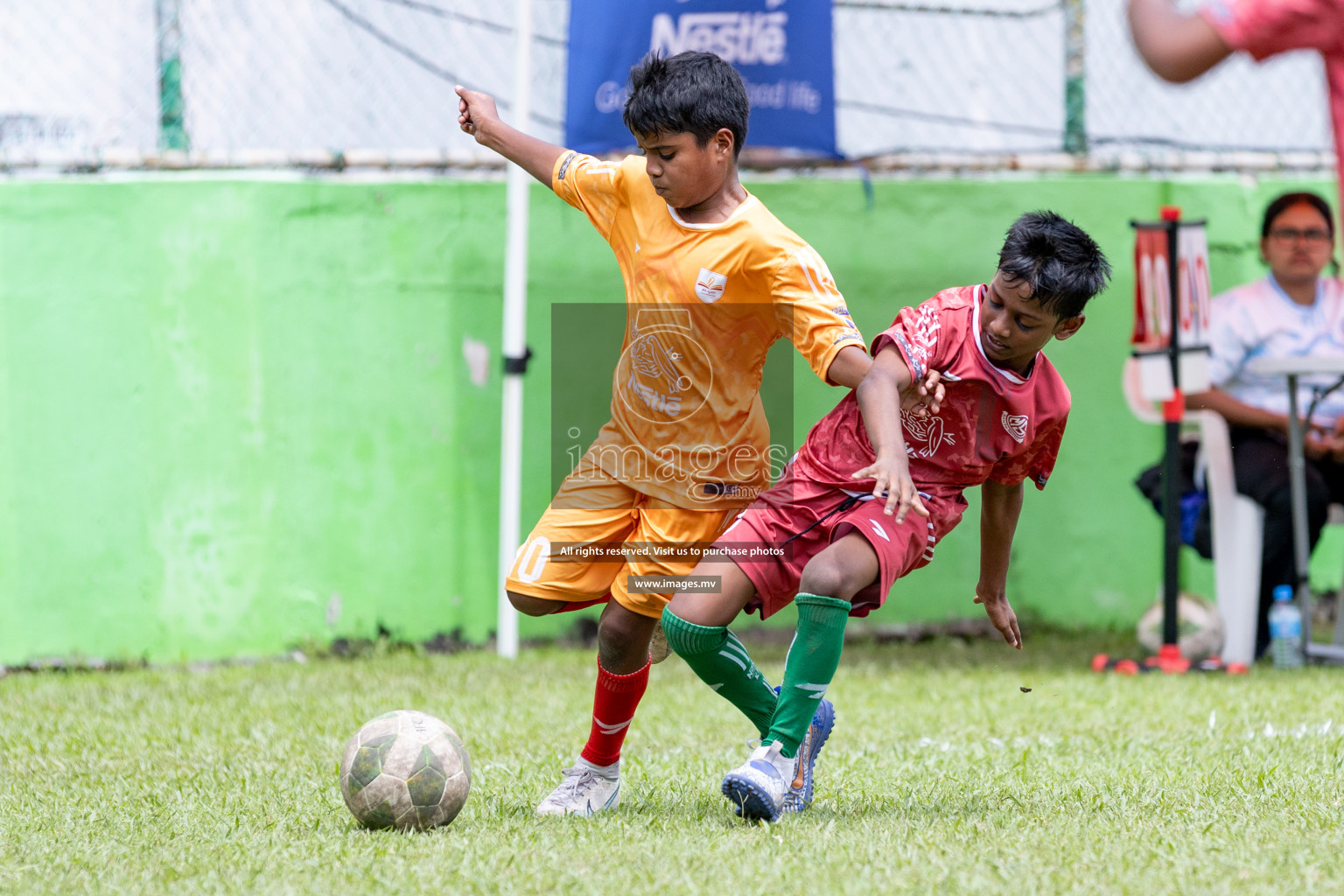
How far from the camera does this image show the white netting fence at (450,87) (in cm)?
642

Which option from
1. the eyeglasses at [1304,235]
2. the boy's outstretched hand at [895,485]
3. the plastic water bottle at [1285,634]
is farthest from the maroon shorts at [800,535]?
the eyeglasses at [1304,235]

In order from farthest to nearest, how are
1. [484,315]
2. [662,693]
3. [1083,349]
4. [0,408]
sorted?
[1083,349]
[484,315]
[0,408]
[662,693]

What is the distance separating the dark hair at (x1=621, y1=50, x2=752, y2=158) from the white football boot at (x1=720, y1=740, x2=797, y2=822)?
1.45 m

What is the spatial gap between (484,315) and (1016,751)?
133 inches

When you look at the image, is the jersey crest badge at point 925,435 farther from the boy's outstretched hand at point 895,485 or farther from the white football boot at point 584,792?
the white football boot at point 584,792

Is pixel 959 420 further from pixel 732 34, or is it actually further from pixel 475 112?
pixel 732 34

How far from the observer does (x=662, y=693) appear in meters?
5.60

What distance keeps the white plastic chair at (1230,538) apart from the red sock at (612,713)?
11.1 ft

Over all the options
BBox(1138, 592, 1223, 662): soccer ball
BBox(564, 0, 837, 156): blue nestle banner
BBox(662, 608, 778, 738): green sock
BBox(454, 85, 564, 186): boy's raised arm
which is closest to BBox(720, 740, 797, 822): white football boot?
BBox(662, 608, 778, 738): green sock

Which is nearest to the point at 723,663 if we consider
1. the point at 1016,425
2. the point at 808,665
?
the point at 808,665

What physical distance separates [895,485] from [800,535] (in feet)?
1.58

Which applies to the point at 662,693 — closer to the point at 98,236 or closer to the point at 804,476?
the point at 804,476

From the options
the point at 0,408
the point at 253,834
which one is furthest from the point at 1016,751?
the point at 0,408

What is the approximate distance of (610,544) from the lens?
3738 mm
